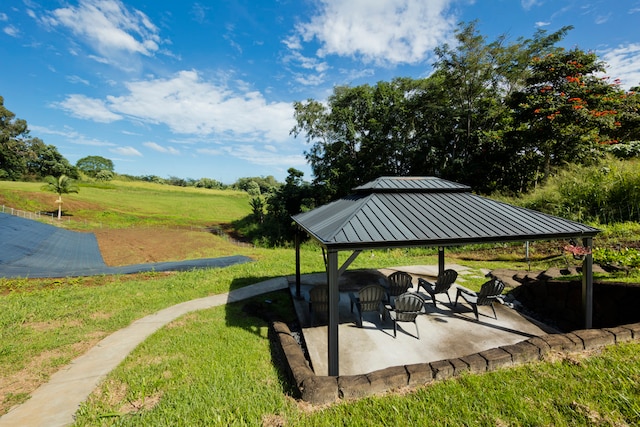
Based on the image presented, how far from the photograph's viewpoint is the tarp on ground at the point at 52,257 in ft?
36.8

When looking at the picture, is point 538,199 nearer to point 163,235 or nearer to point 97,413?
point 97,413

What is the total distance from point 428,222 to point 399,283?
2.41m

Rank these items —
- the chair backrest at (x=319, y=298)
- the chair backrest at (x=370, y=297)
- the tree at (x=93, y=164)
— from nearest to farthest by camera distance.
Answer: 1. the chair backrest at (x=370, y=297)
2. the chair backrest at (x=319, y=298)
3. the tree at (x=93, y=164)

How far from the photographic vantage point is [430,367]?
3691 mm

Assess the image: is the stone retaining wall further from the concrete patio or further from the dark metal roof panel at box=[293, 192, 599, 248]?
the dark metal roof panel at box=[293, 192, 599, 248]

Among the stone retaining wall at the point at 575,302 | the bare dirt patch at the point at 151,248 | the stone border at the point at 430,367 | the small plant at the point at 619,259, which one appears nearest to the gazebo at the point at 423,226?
the stone border at the point at 430,367

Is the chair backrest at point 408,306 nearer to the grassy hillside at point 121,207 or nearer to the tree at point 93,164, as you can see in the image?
the grassy hillside at point 121,207

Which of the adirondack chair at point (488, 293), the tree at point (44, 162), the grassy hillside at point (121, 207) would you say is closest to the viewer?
the adirondack chair at point (488, 293)

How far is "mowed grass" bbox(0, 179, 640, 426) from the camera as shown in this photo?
3004mm

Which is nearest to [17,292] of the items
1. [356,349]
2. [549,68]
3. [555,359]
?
[356,349]

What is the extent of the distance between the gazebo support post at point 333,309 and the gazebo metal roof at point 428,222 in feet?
0.74

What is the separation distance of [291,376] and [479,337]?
3798 millimetres

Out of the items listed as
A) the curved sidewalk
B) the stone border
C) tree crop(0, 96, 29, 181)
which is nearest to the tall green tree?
the stone border

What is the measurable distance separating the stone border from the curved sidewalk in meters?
2.93
